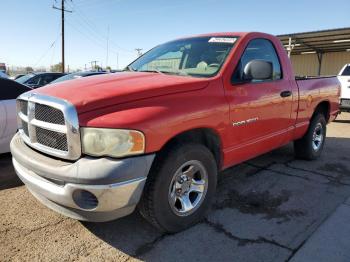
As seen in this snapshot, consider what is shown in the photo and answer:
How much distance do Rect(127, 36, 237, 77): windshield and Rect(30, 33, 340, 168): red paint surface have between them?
0.14 metres

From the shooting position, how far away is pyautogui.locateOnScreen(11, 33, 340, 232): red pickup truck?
2531mm

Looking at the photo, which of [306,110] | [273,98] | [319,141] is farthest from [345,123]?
[273,98]

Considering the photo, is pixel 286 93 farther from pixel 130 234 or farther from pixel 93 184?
pixel 93 184

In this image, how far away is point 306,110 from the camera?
5027 millimetres

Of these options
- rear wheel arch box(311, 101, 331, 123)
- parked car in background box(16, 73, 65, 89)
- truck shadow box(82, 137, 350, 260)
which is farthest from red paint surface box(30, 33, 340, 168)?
parked car in background box(16, 73, 65, 89)

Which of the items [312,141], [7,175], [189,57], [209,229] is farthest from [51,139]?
[312,141]

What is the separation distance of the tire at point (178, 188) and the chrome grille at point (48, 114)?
0.85 m

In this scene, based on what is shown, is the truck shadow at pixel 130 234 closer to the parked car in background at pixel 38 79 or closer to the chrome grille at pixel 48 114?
the chrome grille at pixel 48 114

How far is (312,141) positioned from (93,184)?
4.20m

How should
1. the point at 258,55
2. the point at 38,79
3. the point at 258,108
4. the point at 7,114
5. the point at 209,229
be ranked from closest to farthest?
the point at 209,229 → the point at 258,108 → the point at 258,55 → the point at 7,114 → the point at 38,79

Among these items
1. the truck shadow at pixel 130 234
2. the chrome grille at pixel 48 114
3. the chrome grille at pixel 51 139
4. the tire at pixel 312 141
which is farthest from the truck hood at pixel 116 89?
the tire at pixel 312 141

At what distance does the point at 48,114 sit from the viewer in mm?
2789

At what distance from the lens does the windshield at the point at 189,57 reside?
11.9ft

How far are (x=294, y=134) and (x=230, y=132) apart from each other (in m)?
1.83
